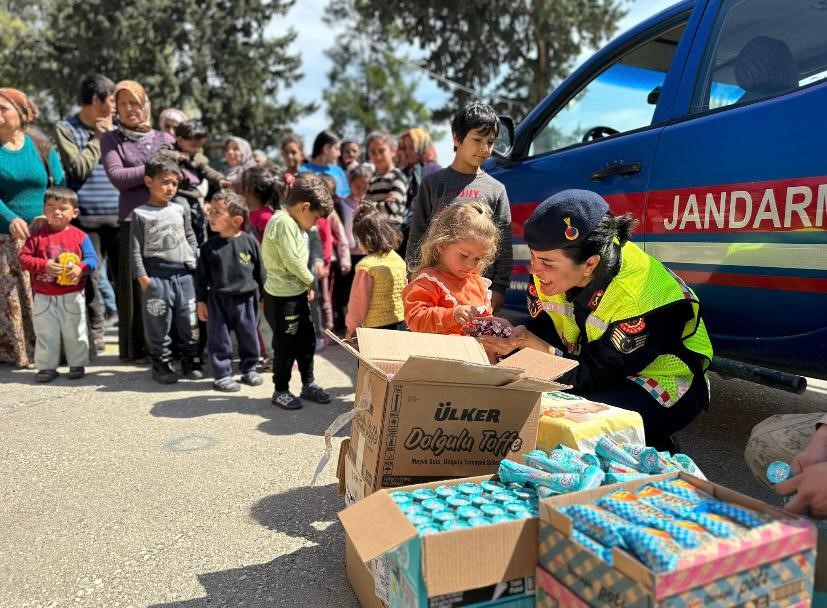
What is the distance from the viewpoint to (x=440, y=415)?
195 cm

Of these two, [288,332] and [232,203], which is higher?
[232,203]

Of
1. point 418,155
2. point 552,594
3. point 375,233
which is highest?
point 418,155

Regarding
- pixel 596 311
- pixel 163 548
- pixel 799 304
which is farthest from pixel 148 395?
pixel 799 304

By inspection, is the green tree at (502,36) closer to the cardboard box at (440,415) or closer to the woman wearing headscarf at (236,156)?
the woman wearing headscarf at (236,156)

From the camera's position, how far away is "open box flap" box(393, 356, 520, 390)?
1.77 meters

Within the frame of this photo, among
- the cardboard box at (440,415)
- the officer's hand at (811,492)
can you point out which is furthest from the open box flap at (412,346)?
the officer's hand at (811,492)

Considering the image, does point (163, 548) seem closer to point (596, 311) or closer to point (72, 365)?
→ point (596, 311)

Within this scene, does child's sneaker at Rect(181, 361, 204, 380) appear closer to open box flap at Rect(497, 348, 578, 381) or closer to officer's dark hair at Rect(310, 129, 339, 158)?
officer's dark hair at Rect(310, 129, 339, 158)

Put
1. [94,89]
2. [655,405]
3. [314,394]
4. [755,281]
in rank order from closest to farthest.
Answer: [655,405] → [755,281] → [314,394] → [94,89]

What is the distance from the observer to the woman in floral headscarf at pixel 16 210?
4793mm

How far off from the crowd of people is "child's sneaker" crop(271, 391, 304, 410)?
0.01 metres

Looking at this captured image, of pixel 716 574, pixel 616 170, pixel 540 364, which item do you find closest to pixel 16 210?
pixel 616 170

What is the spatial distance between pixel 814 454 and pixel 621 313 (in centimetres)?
76

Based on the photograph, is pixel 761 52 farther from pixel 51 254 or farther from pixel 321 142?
pixel 51 254
